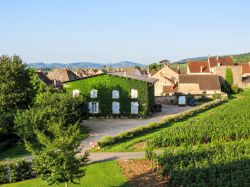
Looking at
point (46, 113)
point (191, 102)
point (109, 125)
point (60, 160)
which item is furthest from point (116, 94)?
point (60, 160)

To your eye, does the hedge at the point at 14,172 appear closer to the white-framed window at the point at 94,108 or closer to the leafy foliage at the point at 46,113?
the leafy foliage at the point at 46,113

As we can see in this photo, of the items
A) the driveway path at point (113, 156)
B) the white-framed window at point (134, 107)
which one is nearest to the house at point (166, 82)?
the white-framed window at point (134, 107)

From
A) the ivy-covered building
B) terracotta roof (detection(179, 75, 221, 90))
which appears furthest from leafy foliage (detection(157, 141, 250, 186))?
terracotta roof (detection(179, 75, 221, 90))

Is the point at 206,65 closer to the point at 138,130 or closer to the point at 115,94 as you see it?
the point at 115,94

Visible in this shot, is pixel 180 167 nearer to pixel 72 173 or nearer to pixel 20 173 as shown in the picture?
pixel 72 173

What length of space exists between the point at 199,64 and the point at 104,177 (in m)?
72.5

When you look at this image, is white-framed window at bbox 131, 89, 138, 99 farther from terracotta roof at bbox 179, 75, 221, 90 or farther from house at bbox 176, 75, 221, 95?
terracotta roof at bbox 179, 75, 221, 90

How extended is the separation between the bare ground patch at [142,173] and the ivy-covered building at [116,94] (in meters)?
21.0

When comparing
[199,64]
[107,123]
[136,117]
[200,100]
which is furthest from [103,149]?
[199,64]

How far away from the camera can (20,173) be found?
2631 cm

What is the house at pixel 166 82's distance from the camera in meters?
72.9

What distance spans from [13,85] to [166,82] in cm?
4000

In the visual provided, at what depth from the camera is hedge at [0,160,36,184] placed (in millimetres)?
26031

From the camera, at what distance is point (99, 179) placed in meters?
24.6
